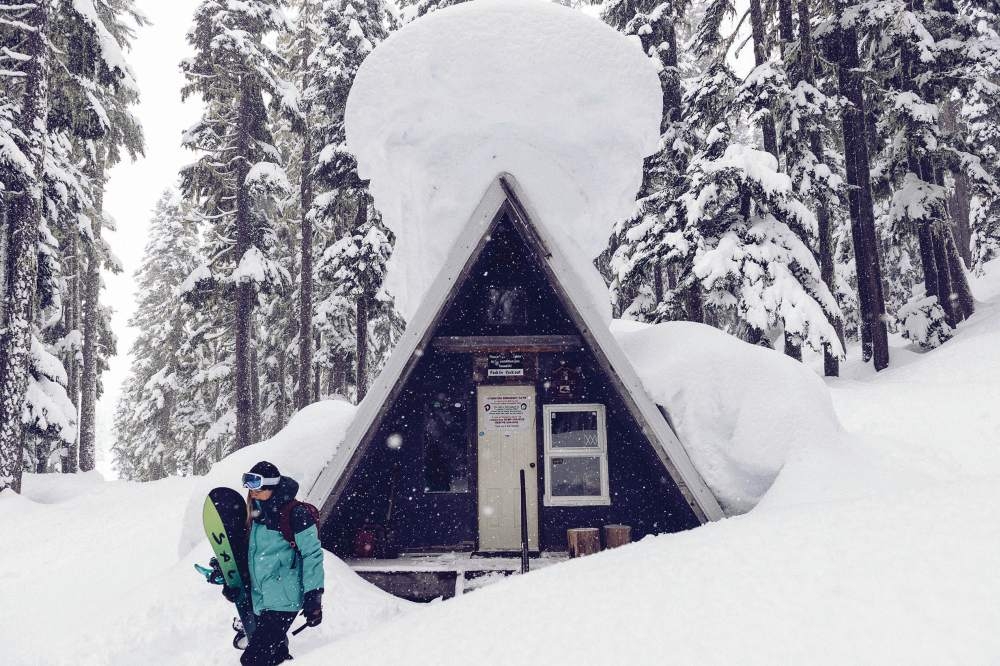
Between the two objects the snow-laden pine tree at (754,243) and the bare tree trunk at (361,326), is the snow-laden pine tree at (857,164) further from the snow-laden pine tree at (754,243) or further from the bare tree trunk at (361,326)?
the bare tree trunk at (361,326)

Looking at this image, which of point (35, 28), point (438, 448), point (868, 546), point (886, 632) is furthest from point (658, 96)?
point (35, 28)

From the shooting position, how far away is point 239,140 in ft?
61.9

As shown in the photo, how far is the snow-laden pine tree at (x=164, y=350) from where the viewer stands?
2653 cm

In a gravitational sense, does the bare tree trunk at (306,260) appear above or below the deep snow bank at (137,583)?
above

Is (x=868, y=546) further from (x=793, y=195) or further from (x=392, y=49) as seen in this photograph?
(x=793, y=195)

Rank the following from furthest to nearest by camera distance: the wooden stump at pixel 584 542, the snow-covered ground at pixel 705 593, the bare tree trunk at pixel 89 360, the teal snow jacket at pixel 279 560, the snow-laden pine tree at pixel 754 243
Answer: the bare tree trunk at pixel 89 360 → the snow-laden pine tree at pixel 754 243 → the wooden stump at pixel 584 542 → the teal snow jacket at pixel 279 560 → the snow-covered ground at pixel 705 593

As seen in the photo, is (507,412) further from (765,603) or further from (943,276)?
(943,276)

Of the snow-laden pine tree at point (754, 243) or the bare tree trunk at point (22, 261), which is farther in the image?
the snow-laden pine tree at point (754, 243)

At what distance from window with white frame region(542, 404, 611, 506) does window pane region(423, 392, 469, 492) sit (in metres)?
1.27

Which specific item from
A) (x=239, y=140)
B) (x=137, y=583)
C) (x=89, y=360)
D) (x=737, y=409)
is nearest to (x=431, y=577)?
(x=737, y=409)

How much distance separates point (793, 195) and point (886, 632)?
38.7 feet

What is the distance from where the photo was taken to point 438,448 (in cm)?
901

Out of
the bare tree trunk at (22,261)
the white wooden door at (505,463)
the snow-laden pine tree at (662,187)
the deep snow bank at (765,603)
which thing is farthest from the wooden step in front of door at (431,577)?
the bare tree trunk at (22,261)

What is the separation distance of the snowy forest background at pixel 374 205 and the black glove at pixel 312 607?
8477 mm
